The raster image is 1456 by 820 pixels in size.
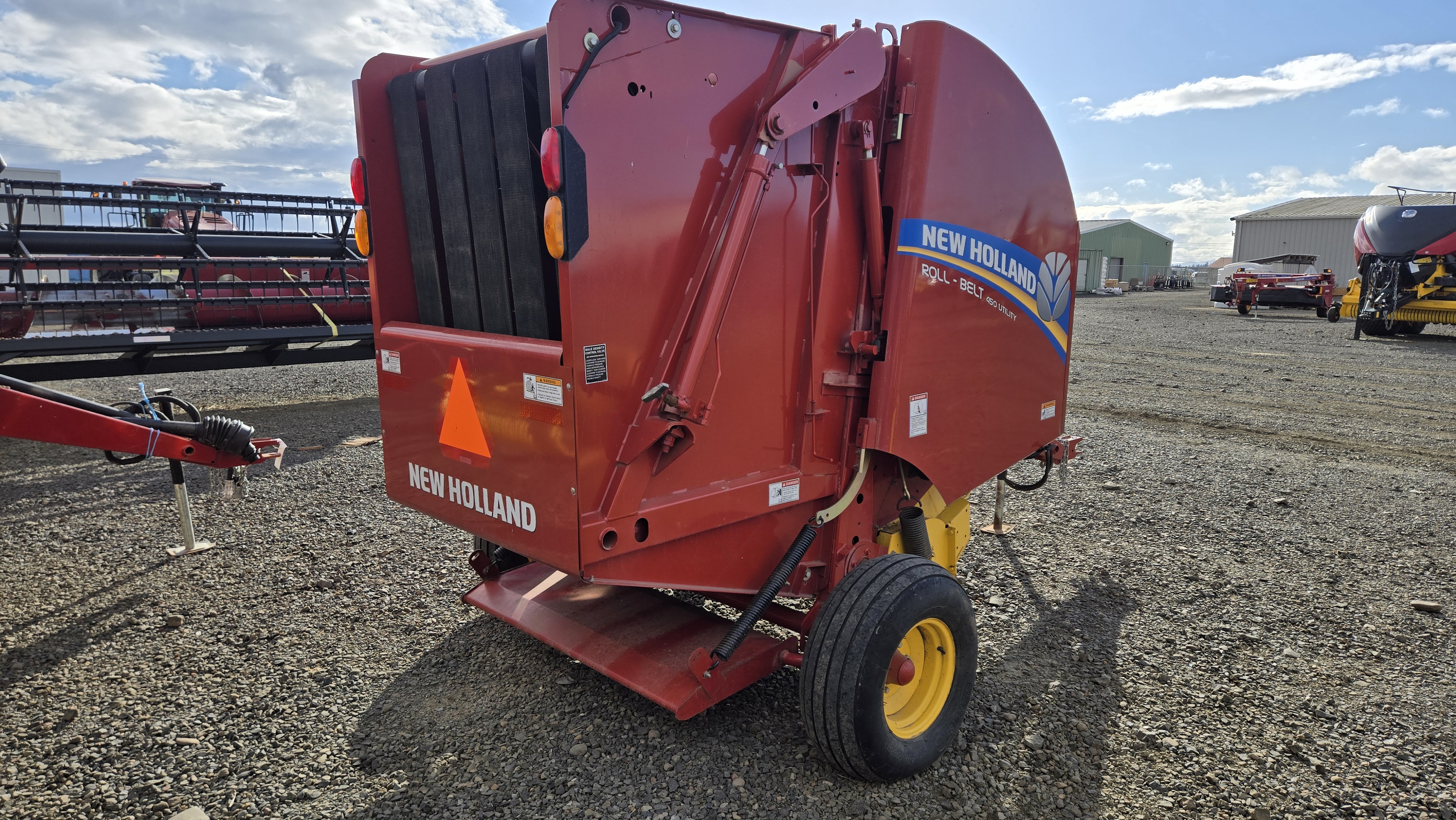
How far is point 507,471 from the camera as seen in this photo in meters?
2.61

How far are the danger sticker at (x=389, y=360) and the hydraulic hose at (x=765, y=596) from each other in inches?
58.2

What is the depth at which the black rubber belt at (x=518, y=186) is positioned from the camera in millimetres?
2492

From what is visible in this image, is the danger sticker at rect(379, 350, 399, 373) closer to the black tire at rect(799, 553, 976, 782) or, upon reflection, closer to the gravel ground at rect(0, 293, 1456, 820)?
the gravel ground at rect(0, 293, 1456, 820)

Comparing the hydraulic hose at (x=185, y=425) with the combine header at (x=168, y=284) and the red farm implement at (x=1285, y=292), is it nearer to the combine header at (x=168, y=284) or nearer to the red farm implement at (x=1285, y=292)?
the combine header at (x=168, y=284)

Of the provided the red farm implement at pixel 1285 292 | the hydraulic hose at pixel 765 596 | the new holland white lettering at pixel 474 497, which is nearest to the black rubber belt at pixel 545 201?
the new holland white lettering at pixel 474 497

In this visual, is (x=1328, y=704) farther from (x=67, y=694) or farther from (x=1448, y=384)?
(x=1448, y=384)

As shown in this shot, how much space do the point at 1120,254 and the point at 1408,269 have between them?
41.1 meters

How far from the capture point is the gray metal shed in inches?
1818

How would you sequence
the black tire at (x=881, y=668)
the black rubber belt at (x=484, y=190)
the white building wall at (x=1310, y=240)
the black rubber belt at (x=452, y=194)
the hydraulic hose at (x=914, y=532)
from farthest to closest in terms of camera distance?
the white building wall at (x=1310, y=240) → the hydraulic hose at (x=914, y=532) → the black rubber belt at (x=452, y=194) → the black rubber belt at (x=484, y=190) → the black tire at (x=881, y=668)

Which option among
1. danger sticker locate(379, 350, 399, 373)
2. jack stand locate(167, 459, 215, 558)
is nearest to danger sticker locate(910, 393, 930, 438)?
danger sticker locate(379, 350, 399, 373)

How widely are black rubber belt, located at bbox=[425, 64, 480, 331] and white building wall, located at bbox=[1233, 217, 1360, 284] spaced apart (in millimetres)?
53242

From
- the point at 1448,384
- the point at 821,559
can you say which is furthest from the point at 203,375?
the point at 1448,384

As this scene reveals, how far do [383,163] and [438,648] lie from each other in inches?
77.9

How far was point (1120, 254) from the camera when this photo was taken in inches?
2183
